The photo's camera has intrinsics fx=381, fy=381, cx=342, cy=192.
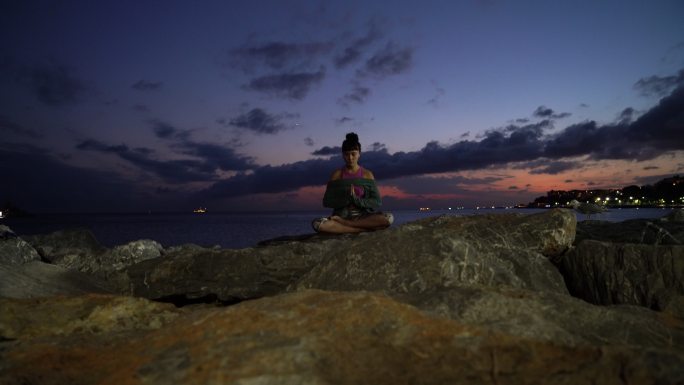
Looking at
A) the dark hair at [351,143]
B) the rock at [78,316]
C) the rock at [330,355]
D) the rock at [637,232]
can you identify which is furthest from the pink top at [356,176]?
the rock at [330,355]

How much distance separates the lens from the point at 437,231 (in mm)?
4176

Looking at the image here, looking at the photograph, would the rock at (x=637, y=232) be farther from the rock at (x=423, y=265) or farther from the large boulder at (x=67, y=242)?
the large boulder at (x=67, y=242)

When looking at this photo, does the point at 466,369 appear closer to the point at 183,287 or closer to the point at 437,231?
the point at 437,231

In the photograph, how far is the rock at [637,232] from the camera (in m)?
5.34

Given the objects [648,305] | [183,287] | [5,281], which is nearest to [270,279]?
[183,287]

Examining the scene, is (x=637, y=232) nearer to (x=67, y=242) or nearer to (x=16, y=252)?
(x=16, y=252)

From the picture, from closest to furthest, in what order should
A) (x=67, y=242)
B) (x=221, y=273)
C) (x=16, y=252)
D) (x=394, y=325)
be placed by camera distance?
(x=394, y=325) < (x=221, y=273) < (x=16, y=252) < (x=67, y=242)

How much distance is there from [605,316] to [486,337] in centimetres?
111

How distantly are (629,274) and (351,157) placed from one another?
6.89 m

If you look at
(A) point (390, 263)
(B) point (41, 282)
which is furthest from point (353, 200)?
(B) point (41, 282)

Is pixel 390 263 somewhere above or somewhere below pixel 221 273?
above

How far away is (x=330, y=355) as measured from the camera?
6.26 feet

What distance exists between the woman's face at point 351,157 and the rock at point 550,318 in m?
7.52

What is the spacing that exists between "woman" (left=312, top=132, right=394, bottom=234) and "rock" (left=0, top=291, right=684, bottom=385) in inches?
275
